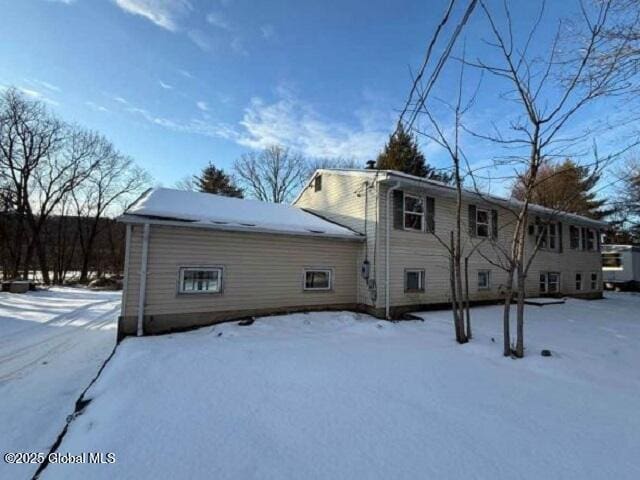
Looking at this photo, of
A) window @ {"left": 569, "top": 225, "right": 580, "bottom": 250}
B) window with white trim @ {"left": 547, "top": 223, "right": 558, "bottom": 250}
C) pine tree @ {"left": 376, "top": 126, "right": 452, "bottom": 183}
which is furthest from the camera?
pine tree @ {"left": 376, "top": 126, "right": 452, "bottom": 183}

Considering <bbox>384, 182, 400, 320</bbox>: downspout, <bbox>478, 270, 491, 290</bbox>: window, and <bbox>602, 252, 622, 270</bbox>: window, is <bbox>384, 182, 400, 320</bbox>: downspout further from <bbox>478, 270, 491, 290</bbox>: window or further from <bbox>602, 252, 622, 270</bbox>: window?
<bbox>602, 252, 622, 270</bbox>: window

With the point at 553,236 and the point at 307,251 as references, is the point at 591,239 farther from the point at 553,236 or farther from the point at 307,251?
the point at 307,251

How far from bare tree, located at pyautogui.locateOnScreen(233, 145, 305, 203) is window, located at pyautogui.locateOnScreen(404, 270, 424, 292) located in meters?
21.1

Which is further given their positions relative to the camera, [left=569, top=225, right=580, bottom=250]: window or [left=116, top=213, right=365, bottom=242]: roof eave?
[left=569, top=225, right=580, bottom=250]: window

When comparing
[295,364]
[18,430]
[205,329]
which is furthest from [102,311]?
[295,364]

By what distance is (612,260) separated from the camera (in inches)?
935

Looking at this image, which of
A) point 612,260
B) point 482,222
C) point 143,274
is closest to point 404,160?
point 482,222

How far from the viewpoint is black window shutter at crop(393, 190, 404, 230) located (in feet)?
32.5

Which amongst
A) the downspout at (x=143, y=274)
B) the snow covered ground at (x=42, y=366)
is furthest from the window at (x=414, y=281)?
the snow covered ground at (x=42, y=366)

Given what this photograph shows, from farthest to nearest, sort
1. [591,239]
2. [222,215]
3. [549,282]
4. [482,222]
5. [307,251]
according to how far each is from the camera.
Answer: [591,239] → [549,282] → [482,222] → [307,251] → [222,215]

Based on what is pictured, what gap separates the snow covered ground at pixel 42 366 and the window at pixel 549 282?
665 inches

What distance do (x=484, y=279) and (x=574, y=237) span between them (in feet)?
27.1

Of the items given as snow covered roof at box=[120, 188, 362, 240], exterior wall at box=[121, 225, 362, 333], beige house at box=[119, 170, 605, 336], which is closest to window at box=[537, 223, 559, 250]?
beige house at box=[119, 170, 605, 336]

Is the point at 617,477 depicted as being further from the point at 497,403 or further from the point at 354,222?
the point at 354,222
